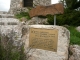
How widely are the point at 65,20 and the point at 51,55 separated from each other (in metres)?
3.63

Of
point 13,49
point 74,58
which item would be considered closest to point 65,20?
point 74,58

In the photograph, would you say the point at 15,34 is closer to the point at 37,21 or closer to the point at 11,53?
the point at 11,53

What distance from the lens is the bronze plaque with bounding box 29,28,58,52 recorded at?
18.1 feet

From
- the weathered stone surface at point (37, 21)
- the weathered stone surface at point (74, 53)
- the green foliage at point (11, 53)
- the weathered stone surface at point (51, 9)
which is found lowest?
the weathered stone surface at point (74, 53)

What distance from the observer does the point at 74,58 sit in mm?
5934

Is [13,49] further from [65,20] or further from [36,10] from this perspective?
[65,20]

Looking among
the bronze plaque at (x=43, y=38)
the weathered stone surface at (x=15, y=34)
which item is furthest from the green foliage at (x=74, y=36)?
the weathered stone surface at (x=15, y=34)

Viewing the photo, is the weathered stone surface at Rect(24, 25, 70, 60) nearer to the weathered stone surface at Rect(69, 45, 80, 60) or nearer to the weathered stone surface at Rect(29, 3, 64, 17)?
the weathered stone surface at Rect(69, 45, 80, 60)

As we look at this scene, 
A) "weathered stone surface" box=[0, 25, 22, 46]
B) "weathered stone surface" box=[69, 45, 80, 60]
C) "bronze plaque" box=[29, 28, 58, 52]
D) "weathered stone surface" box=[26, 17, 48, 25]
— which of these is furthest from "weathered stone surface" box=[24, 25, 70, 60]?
"weathered stone surface" box=[26, 17, 48, 25]

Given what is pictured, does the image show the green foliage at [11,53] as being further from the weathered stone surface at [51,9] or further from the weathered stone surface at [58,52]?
the weathered stone surface at [51,9]

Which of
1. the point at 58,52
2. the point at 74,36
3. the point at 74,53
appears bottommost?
the point at 74,53

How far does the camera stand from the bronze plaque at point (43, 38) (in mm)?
5520

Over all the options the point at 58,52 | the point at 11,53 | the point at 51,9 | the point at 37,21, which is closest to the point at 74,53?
the point at 58,52

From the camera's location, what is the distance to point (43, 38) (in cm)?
557
